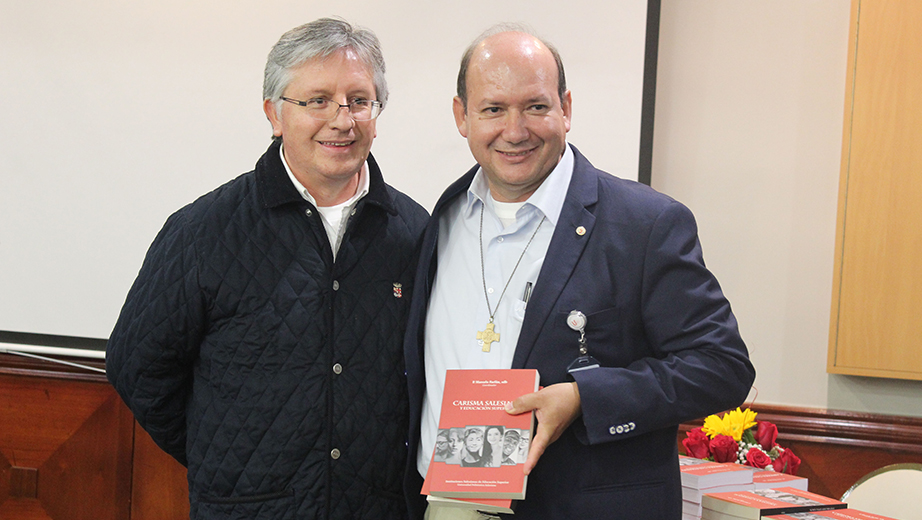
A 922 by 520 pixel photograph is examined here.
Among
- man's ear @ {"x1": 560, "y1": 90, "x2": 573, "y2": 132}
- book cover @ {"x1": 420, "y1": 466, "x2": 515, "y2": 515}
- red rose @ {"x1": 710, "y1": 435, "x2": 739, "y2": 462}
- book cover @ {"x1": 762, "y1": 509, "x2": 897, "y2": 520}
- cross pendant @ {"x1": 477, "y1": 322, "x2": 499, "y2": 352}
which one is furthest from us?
red rose @ {"x1": 710, "y1": 435, "x2": 739, "y2": 462}

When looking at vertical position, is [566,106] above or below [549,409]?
above

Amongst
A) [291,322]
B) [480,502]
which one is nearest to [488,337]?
[480,502]

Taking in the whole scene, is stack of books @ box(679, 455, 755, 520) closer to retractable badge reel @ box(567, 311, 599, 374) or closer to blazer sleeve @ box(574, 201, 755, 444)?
blazer sleeve @ box(574, 201, 755, 444)

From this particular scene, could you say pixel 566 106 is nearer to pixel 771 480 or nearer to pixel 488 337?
pixel 488 337

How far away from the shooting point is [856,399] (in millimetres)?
2994

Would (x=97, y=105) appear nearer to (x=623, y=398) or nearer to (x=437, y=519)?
(x=437, y=519)

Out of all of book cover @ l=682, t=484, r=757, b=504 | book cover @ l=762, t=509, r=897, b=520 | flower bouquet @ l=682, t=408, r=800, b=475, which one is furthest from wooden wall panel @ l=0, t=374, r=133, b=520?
book cover @ l=762, t=509, r=897, b=520

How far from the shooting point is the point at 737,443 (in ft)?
7.23

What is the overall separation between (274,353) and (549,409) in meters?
0.70

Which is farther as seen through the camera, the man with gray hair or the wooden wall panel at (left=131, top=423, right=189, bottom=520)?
the wooden wall panel at (left=131, top=423, right=189, bottom=520)

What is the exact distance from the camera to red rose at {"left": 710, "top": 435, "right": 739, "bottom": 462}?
2.11 m

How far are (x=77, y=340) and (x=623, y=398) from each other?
2.89 meters

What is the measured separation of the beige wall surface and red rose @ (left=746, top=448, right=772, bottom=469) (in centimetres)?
100

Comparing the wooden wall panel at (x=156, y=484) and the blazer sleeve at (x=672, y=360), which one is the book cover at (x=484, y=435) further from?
the wooden wall panel at (x=156, y=484)
